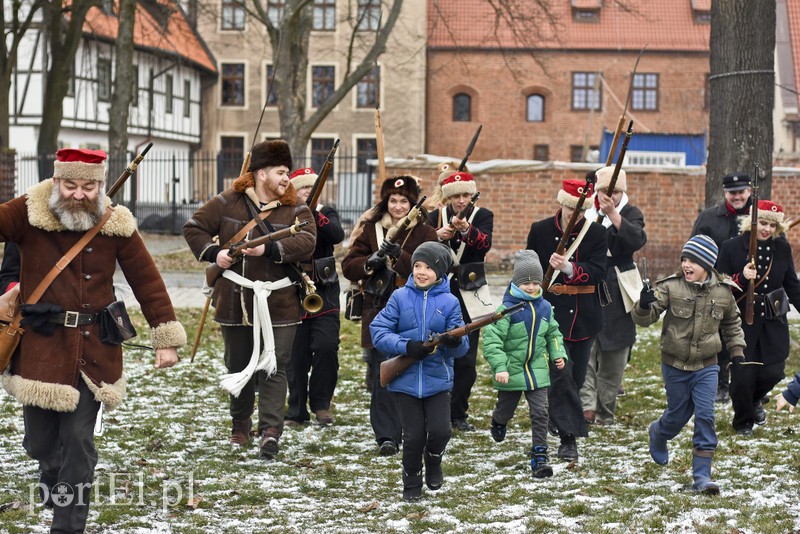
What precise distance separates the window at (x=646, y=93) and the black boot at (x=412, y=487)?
4247cm

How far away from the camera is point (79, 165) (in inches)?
217

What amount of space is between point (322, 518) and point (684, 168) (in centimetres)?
1801

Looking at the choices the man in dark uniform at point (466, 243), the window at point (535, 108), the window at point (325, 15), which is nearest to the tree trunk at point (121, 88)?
the man in dark uniform at point (466, 243)

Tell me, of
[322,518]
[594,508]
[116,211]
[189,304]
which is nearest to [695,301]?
[594,508]

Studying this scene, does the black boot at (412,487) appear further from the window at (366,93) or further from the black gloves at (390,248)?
the window at (366,93)

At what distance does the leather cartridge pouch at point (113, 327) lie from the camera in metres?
5.59

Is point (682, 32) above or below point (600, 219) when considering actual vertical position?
above

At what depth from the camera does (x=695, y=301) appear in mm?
6910

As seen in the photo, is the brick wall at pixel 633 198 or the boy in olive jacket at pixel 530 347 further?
the brick wall at pixel 633 198

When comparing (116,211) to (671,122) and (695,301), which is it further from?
(671,122)

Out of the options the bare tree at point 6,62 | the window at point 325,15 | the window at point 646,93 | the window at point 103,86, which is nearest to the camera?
the bare tree at point 6,62

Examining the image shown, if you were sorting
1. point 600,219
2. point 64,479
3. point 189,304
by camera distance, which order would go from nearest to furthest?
point 64,479 < point 600,219 < point 189,304

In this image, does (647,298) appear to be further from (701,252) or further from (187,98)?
(187,98)

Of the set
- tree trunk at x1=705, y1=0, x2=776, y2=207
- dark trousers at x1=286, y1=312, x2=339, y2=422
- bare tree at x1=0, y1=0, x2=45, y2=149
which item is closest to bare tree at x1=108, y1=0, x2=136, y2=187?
bare tree at x1=0, y1=0, x2=45, y2=149
